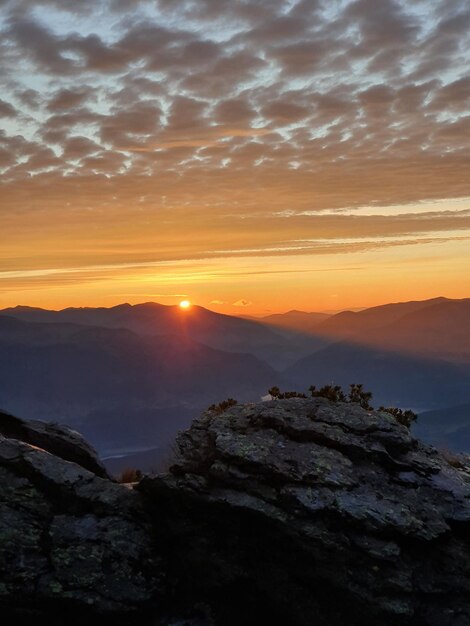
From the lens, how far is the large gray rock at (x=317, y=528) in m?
14.5

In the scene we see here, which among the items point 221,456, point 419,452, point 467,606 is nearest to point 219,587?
point 221,456

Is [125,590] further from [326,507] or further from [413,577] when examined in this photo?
[413,577]

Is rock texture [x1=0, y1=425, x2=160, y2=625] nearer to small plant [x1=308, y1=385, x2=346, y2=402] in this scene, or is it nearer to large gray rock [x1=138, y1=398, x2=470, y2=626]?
large gray rock [x1=138, y1=398, x2=470, y2=626]

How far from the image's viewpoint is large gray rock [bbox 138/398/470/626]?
14469 mm

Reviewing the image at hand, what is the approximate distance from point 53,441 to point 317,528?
11.4 meters

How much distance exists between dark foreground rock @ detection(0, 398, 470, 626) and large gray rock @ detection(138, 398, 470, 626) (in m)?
0.03

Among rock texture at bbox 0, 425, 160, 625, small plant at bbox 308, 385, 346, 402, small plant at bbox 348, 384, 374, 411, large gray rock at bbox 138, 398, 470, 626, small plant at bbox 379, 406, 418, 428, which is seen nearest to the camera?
large gray rock at bbox 138, 398, 470, 626

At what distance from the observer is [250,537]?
15.7m

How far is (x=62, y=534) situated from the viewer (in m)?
15.9

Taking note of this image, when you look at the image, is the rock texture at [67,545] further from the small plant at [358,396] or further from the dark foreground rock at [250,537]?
the small plant at [358,396]

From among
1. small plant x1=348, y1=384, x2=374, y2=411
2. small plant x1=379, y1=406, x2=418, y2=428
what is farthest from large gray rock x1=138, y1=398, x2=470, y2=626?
small plant x1=348, y1=384, x2=374, y2=411

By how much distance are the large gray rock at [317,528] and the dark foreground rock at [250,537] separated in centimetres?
3

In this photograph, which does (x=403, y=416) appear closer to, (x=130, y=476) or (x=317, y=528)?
(x=317, y=528)

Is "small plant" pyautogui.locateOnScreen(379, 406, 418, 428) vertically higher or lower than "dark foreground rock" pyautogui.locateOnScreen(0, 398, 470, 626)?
higher
